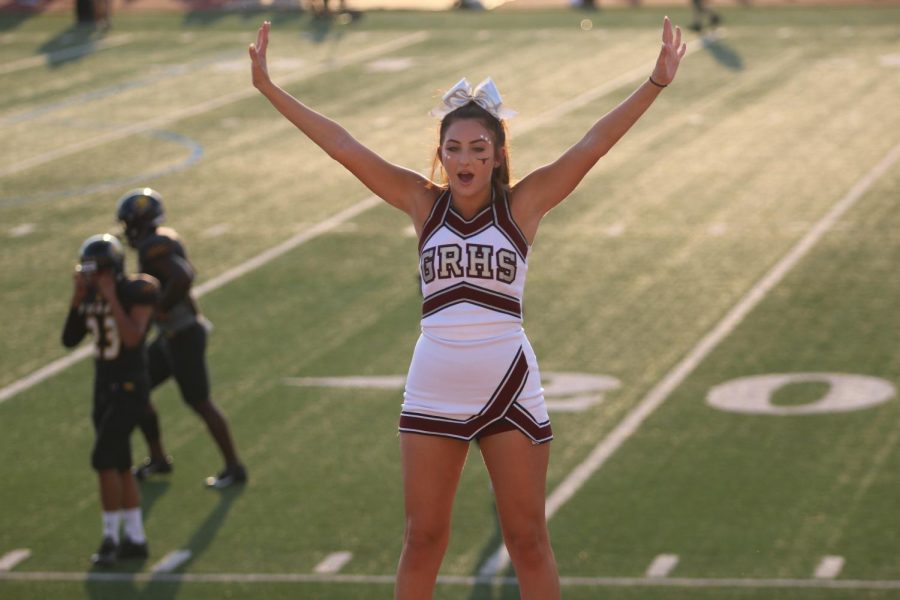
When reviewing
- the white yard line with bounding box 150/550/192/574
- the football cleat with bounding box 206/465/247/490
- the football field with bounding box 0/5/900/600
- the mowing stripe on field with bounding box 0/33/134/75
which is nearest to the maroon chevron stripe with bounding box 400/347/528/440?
the football field with bounding box 0/5/900/600

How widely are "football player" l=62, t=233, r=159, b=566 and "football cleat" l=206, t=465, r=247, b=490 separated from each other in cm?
156

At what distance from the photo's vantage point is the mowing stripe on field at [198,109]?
2775 centimetres

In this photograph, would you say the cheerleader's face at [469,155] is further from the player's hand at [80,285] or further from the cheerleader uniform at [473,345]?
the player's hand at [80,285]

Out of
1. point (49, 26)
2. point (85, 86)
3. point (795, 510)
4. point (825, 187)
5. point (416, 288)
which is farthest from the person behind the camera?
point (49, 26)

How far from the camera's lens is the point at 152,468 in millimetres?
14211

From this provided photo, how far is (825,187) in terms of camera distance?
24.0m

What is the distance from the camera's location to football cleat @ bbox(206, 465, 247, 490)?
14.0 metres

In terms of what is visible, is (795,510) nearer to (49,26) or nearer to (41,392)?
(41,392)

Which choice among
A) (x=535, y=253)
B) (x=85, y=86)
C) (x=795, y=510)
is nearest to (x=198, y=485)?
(x=795, y=510)

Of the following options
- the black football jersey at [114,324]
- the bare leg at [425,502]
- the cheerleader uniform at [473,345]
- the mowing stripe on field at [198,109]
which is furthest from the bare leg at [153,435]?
the mowing stripe on field at [198,109]

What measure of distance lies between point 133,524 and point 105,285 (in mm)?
1595

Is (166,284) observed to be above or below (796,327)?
above

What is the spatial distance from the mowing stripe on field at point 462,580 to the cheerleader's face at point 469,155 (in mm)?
5457

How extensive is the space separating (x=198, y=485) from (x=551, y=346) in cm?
444
